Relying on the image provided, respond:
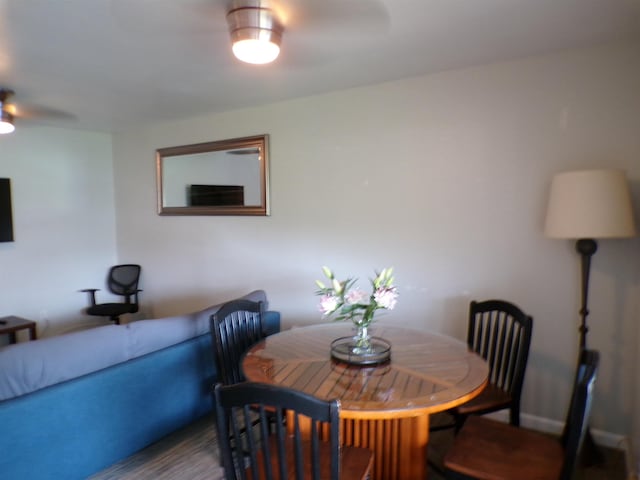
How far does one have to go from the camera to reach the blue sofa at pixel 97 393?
1800mm

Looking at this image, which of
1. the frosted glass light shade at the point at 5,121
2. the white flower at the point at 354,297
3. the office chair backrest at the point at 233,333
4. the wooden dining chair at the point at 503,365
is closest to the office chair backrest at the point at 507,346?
the wooden dining chair at the point at 503,365

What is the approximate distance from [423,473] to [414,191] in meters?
1.89

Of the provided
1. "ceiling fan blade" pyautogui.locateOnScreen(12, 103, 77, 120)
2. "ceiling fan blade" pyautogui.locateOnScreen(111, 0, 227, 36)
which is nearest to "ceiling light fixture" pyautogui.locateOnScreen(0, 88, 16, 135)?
"ceiling fan blade" pyautogui.locateOnScreen(12, 103, 77, 120)

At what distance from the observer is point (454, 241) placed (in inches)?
115

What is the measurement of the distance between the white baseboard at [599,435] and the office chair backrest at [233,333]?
1.81 meters

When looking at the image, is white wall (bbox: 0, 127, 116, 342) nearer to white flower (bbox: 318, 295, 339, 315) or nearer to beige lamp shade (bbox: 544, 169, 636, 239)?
white flower (bbox: 318, 295, 339, 315)

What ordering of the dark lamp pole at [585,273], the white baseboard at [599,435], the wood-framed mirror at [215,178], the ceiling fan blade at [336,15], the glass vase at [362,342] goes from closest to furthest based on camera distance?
the ceiling fan blade at [336,15]
the glass vase at [362,342]
the white baseboard at [599,435]
the dark lamp pole at [585,273]
the wood-framed mirror at [215,178]

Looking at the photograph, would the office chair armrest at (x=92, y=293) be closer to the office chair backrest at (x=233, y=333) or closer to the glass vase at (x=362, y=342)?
the office chair backrest at (x=233, y=333)

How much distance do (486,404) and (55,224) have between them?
4.79 metres

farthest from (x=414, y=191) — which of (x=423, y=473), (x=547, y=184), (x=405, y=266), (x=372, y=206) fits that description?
(x=423, y=473)

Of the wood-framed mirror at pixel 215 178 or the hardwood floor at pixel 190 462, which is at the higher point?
the wood-framed mirror at pixel 215 178

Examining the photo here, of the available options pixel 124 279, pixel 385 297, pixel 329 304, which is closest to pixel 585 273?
pixel 385 297

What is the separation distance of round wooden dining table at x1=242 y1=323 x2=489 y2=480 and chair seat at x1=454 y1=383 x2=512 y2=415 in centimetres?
26

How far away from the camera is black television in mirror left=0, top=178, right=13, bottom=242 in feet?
13.9
